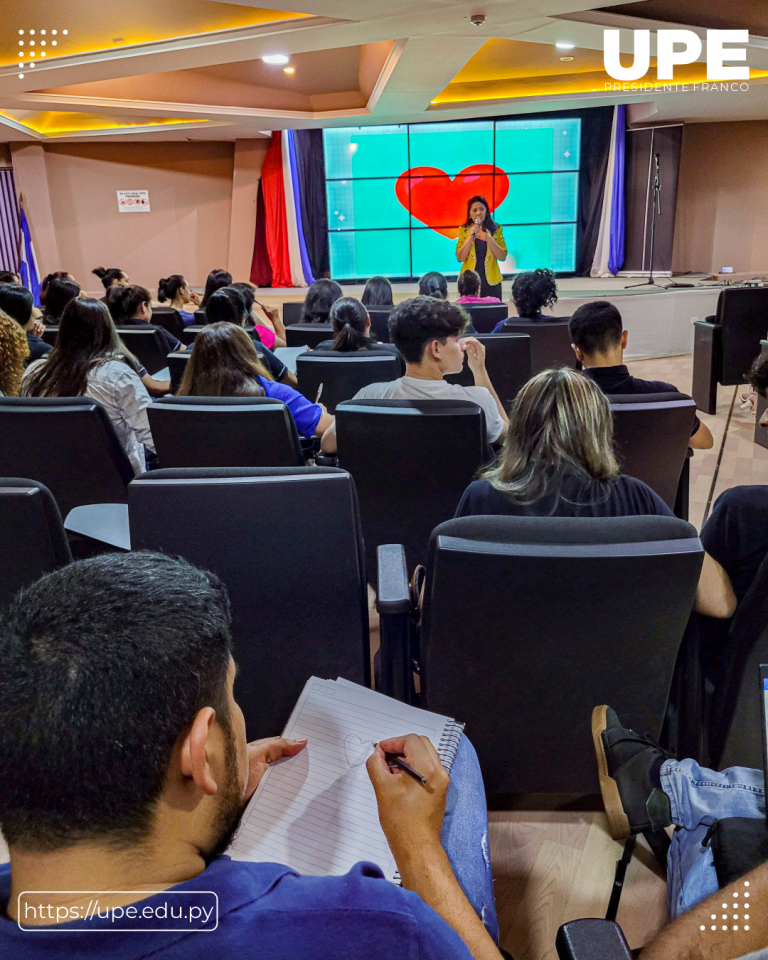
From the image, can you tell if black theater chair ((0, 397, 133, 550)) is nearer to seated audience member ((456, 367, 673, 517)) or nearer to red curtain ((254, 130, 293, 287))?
seated audience member ((456, 367, 673, 517))

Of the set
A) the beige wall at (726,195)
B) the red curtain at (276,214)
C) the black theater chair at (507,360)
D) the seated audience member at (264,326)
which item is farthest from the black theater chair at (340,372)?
the beige wall at (726,195)

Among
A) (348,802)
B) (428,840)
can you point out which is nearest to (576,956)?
(428,840)

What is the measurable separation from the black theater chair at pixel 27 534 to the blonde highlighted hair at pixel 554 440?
885mm

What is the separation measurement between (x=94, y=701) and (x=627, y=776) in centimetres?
101

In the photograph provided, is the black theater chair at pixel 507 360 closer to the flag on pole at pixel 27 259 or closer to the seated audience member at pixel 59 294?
the seated audience member at pixel 59 294

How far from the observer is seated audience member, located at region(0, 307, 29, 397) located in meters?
2.54

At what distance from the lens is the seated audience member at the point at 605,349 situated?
2590 mm

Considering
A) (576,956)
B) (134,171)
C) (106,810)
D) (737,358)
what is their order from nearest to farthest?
(106,810) < (576,956) < (737,358) < (134,171)

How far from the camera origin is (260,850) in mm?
897

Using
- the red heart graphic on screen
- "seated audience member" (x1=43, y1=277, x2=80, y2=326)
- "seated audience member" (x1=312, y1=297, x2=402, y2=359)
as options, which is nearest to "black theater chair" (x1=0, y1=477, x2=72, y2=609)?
"seated audience member" (x1=312, y1=297, x2=402, y2=359)

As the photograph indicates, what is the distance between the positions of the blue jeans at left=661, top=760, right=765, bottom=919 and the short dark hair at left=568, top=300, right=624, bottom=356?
179cm

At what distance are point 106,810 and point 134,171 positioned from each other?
11.0m

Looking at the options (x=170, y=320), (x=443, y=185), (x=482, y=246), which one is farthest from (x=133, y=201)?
(x=170, y=320)

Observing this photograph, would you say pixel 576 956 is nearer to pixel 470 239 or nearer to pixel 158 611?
pixel 158 611
